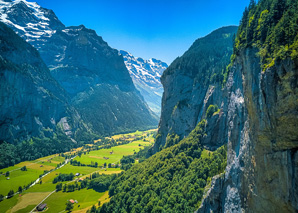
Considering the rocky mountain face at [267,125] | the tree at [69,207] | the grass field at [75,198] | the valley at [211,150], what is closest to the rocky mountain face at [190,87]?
the valley at [211,150]

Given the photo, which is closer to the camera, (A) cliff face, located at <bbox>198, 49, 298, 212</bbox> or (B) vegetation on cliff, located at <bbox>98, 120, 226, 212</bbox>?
(A) cliff face, located at <bbox>198, 49, 298, 212</bbox>

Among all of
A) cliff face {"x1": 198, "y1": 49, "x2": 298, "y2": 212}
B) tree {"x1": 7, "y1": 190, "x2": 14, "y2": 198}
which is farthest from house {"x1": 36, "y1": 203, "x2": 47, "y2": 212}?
cliff face {"x1": 198, "y1": 49, "x2": 298, "y2": 212}

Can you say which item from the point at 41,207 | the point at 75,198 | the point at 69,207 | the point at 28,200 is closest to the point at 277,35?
the point at 69,207

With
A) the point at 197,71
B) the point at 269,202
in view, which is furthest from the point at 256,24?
the point at 197,71

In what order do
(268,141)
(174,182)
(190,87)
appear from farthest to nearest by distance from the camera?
(190,87) → (174,182) → (268,141)

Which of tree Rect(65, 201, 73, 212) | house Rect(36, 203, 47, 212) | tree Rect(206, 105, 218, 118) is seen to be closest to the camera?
tree Rect(206, 105, 218, 118)

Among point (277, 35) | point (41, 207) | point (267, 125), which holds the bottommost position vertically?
point (41, 207)

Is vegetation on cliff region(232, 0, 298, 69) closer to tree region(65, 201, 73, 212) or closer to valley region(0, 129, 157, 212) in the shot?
valley region(0, 129, 157, 212)

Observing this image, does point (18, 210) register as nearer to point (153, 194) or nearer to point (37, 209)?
point (37, 209)

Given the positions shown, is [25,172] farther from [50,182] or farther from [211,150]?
[211,150]
